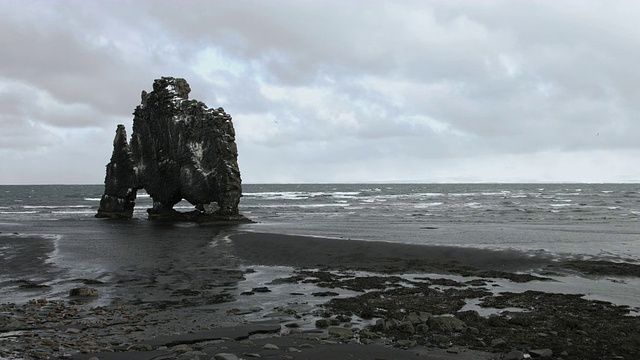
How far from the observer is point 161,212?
54062 millimetres

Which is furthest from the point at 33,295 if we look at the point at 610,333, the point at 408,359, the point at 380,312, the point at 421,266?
the point at 610,333

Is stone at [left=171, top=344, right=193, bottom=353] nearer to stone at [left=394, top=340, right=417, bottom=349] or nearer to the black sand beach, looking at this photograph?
the black sand beach

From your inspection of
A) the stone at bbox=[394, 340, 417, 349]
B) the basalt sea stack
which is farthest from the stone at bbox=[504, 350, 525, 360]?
the basalt sea stack

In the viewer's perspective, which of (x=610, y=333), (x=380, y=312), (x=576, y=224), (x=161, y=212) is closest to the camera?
(x=610, y=333)

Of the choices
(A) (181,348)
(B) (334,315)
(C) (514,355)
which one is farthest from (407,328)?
(A) (181,348)

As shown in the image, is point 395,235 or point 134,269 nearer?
point 134,269

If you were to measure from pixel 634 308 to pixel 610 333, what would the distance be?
370 centimetres

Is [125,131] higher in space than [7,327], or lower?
higher

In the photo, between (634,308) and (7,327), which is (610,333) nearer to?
(634,308)

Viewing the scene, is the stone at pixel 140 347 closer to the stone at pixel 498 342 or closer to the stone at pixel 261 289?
the stone at pixel 261 289

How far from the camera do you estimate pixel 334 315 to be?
44.7 ft

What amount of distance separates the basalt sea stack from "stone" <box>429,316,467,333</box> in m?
39.0

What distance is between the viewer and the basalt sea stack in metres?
50.2

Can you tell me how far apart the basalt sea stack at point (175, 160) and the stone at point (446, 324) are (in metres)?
39.0
